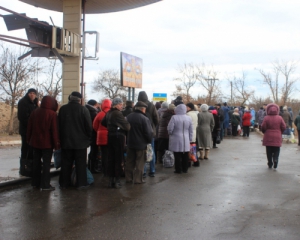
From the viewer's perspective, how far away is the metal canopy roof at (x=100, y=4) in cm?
1216

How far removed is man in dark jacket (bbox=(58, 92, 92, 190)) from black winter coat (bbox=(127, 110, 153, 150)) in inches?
38.6

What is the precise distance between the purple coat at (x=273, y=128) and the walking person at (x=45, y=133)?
→ 5.91 m

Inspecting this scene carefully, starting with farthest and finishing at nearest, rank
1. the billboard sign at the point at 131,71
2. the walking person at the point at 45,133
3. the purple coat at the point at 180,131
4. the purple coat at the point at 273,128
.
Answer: the billboard sign at the point at 131,71, the purple coat at the point at 273,128, the purple coat at the point at 180,131, the walking person at the point at 45,133

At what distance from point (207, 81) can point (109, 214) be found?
4237cm

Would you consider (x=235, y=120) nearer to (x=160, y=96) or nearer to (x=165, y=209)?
(x=160, y=96)

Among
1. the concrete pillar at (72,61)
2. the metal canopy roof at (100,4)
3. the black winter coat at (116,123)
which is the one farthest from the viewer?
the metal canopy roof at (100,4)

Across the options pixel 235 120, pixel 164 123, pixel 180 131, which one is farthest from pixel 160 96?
pixel 180 131

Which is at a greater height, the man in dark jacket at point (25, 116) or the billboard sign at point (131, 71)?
the billboard sign at point (131, 71)

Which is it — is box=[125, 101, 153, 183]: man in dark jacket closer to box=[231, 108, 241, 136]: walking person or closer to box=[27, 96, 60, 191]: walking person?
Result: box=[27, 96, 60, 191]: walking person

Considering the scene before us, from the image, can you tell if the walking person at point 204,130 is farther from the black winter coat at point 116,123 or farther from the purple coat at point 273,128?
the black winter coat at point 116,123

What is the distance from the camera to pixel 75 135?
777 centimetres

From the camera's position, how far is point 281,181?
894cm

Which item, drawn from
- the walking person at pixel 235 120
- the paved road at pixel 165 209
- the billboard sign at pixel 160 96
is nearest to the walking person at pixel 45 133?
the paved road at pixel 165 209

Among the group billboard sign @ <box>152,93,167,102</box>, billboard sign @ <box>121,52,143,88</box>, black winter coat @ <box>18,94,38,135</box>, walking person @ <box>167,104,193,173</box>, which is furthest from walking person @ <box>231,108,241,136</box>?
black winter coat @ <box>18,94,38,135</box>
